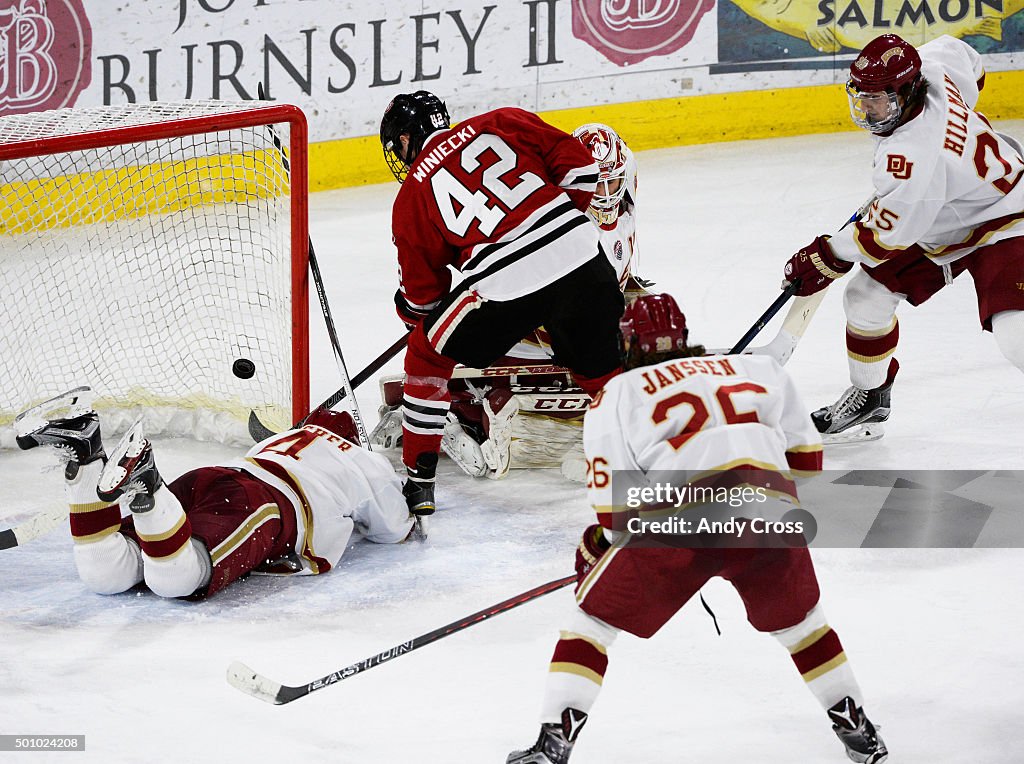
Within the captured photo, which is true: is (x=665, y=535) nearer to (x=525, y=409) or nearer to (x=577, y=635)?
(x=577, y=635)

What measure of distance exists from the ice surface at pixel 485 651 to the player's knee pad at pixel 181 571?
2.2 inches

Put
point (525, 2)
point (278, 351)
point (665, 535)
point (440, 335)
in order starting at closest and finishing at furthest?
1. point (665, 535)
2. point (440, 335)
3. point (278, 351)
4. point (525, 2)

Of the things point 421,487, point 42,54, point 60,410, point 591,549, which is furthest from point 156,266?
point 591,549

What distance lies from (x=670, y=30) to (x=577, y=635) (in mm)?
5034

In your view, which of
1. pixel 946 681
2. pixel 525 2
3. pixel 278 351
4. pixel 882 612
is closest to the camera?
pixel 946 681

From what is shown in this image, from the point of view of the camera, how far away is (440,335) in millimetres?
2902

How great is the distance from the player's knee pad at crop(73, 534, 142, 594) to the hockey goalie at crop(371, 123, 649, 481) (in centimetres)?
99

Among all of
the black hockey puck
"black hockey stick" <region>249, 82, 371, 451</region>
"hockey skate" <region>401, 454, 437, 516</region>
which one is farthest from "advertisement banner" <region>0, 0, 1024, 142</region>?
"hockey skate" <region>401, 454, 437, 516</region>

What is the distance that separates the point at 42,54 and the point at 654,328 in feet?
15.5

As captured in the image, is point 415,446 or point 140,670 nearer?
point 140,670

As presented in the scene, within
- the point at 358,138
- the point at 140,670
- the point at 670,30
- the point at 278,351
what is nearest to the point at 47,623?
the point at 140,670

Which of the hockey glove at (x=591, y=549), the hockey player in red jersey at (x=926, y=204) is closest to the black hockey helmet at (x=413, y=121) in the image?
the hockey player in red jersey at (x=926, y=204)

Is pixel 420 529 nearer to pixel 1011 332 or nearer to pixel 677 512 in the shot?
pixel 677 512

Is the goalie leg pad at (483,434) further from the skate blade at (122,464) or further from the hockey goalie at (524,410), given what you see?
the skate blade at (122,464)
